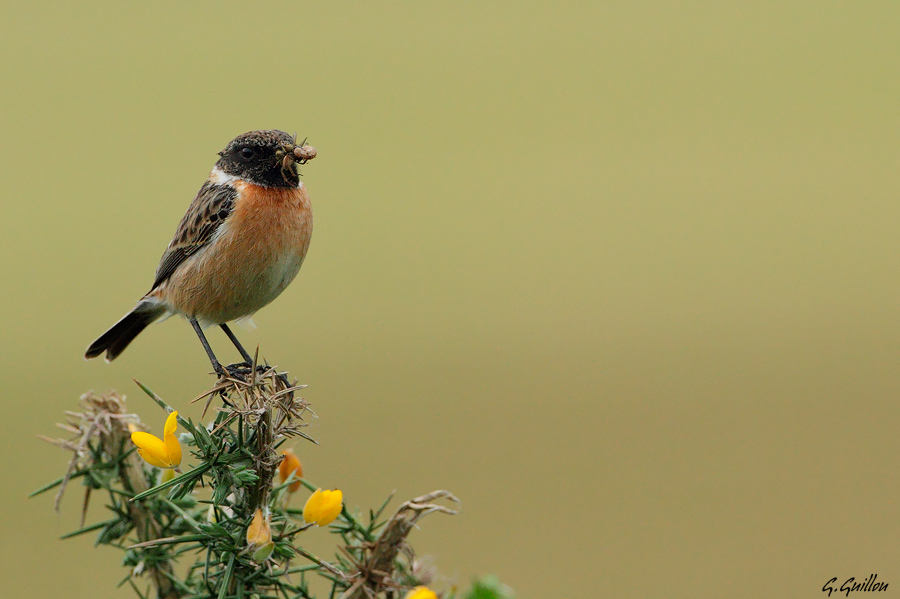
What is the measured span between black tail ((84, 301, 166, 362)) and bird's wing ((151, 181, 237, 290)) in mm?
157

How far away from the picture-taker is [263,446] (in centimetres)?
191

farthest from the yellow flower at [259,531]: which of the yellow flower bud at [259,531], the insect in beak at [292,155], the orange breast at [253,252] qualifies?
the orange breast at [253,252]

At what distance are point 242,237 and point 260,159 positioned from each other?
1.21 ft

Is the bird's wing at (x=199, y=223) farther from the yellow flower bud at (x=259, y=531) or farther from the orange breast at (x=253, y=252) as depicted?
the yellow flower bud at (x=259, y=531)

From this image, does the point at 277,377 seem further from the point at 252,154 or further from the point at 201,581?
the point at 252,154

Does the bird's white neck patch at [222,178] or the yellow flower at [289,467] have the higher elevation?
the bird's white neck patch at [222,178]

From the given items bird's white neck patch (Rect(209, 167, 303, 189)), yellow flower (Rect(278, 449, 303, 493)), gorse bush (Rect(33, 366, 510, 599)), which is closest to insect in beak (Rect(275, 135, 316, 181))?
bird's white neck patch (Rect(209, 167, 303, 189))

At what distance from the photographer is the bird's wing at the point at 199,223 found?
3764 millimetres

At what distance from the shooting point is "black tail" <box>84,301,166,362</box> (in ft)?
13.1

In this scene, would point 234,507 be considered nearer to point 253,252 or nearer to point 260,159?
point 253,252

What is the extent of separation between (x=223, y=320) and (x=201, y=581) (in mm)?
1988

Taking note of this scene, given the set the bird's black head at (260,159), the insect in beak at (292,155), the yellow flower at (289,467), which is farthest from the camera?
the bird's black head at (260,159)

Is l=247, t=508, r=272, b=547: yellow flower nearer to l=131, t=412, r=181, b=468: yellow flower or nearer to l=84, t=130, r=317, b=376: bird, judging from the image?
l=131, t=412, r=181, b=468: yellow flower

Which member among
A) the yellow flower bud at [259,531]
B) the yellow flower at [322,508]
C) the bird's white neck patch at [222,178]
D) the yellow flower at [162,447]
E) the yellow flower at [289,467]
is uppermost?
the bird's white neck patch at [222,178]
